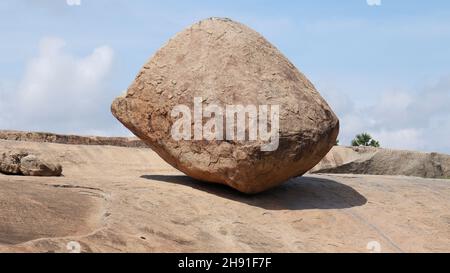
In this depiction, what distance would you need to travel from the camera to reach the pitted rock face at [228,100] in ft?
28.1

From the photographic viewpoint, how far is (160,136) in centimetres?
911

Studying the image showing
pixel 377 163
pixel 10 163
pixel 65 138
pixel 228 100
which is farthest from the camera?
pixel 65 138

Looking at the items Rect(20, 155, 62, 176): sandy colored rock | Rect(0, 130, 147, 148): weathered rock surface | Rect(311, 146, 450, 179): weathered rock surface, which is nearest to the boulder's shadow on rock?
Rect(20, 155, 62, 176): sandy colored rock

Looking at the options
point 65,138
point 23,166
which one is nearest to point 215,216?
point 23,166

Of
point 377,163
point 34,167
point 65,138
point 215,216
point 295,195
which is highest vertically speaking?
point 65,138

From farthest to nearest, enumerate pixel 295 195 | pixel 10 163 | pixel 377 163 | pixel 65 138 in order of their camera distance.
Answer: pixel 65 138 < pixel 377 163 < pixel 10 163 < pixel 295 195

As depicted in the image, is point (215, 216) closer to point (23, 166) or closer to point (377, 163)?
point (23, 166)

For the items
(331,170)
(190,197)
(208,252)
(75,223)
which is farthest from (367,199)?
(331,170)

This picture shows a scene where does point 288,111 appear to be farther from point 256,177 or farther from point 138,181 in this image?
point 138,181

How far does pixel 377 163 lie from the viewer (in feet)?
53.5

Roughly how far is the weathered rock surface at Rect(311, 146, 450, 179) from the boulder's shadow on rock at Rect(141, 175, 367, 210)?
598 centimetres

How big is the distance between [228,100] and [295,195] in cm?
187

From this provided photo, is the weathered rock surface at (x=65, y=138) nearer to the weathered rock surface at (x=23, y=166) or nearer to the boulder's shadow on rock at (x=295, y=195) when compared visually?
the weathered rock surface at (x=23, y=166)
